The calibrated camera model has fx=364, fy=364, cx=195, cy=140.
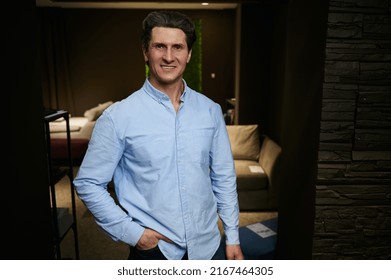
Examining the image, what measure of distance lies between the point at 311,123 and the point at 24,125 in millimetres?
1242

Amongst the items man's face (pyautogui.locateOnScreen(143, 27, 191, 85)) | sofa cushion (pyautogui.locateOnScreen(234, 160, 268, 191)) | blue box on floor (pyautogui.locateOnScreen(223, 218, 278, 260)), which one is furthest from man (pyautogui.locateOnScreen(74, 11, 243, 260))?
sofa cushion (pyautogui.locateOnScreen(234, 160, 268, 191))

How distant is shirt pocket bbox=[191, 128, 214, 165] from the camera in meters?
1.29

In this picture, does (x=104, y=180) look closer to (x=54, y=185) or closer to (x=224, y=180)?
(x=224, y=180)

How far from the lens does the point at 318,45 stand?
5.05ft

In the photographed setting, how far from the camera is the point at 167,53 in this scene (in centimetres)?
120

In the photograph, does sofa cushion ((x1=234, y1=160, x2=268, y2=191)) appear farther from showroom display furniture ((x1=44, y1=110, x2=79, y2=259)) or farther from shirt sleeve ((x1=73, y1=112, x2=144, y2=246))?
shirt sleeve ((x1=73, y1=112, x2=144, y2=246))

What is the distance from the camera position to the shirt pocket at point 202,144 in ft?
4.23

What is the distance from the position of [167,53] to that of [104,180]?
0.48 metres

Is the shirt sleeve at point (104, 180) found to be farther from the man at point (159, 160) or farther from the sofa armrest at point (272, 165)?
the sofa armrest at point (272, 165)

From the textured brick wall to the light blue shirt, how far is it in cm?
54

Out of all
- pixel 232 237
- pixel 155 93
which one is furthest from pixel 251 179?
pixel 155 93
